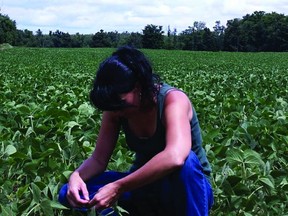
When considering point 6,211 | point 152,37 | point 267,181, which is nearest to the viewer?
point 6,211

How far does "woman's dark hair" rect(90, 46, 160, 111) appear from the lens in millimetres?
2291

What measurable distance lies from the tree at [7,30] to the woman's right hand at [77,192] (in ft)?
237

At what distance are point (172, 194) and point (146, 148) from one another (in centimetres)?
26

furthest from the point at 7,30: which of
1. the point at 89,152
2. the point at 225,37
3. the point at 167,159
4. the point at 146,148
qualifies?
the point at 167,159

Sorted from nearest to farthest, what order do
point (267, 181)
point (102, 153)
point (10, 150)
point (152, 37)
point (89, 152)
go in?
point (267, 181), point (102, 153), point (10, 150), point (89, 152), point (152, 37)

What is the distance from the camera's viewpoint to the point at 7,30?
75.6 metres

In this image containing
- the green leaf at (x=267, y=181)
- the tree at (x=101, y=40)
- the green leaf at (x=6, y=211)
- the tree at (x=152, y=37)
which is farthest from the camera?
the tree at (x=101, y=40)

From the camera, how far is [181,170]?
229cm

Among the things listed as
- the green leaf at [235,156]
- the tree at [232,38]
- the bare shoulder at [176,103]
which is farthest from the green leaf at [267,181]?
the tree at [232,38]

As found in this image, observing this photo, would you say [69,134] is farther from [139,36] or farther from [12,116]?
[139,36]

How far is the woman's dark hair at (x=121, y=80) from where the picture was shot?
2291 mm

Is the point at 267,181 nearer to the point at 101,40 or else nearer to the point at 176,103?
the point at 176,103

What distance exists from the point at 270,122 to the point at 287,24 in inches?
2880

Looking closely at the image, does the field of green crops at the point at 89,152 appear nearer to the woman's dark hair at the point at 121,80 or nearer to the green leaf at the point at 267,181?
the green leaf at the point at 267,181
